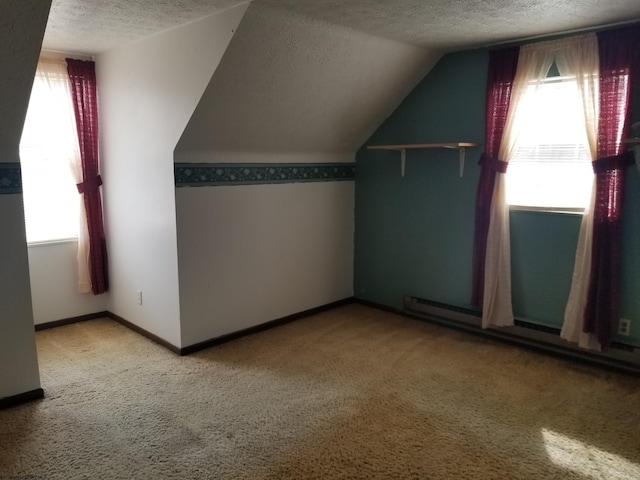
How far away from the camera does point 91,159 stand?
3.90 metres

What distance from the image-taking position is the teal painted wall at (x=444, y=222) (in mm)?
3326

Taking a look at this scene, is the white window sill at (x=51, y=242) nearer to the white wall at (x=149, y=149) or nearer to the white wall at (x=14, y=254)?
the white wall at (x=149, y=149)

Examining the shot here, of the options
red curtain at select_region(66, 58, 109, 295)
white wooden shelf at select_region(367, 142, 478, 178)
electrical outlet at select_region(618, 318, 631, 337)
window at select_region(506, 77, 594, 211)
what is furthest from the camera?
red curtain at select_region(66, 58, 109, 295)

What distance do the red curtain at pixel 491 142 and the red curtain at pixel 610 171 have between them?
0.57m

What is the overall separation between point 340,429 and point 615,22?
2793mm

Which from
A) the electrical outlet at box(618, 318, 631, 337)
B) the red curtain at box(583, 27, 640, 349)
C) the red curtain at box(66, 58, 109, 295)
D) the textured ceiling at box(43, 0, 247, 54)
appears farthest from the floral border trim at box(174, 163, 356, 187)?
the electrical outlet at box(618, 318, 631, 337)

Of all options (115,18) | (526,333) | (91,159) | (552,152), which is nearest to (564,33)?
(552,152)

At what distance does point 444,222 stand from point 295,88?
156cm

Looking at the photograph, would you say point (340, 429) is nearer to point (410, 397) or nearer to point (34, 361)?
point (410, 397)

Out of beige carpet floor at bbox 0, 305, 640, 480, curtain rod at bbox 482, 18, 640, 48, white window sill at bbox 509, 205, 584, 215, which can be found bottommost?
beige carpet floor at bbox 0, 305, 640, 480

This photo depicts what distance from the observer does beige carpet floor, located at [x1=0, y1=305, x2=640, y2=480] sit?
221 centimetres

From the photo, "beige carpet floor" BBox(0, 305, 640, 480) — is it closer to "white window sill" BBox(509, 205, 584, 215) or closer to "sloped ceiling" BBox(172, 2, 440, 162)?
"white window sill" BBox(509, 205, 584, 215)

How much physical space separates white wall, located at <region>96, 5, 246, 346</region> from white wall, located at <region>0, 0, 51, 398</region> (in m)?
0.88

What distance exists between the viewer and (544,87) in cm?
331
